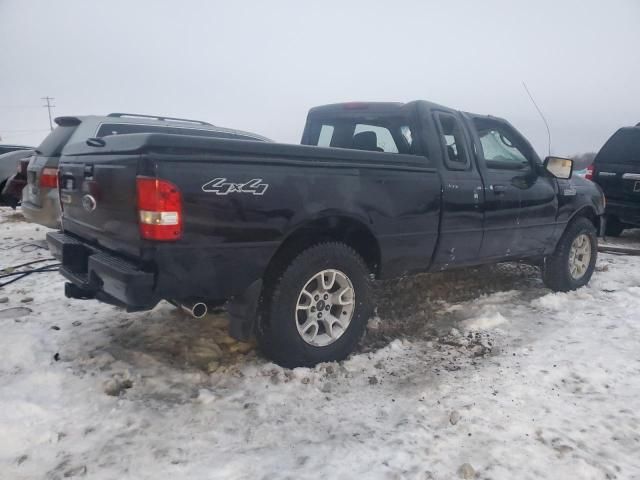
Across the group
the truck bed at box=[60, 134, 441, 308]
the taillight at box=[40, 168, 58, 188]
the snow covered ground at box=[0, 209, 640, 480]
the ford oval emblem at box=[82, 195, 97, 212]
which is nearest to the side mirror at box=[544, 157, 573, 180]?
the snow covered ground at box=[0, 209, 640, 480]

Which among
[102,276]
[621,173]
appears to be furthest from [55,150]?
[621,173]

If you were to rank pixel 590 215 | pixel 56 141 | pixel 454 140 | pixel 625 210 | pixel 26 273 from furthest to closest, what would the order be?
1. pixel 625 210
2. pixel 56 141
3. pixel 590 215
4. pixel 26 273
5. pixel 454 140

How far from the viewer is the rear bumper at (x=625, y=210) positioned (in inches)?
303

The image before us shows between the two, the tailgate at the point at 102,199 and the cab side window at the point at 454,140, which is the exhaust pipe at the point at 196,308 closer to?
the tailgate at the point at 102,199

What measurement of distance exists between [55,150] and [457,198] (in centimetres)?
478

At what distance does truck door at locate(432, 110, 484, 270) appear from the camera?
Answer: 3.90 m

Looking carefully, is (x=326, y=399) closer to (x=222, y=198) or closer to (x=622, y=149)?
(x=222, y=198)

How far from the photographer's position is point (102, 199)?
2914mm

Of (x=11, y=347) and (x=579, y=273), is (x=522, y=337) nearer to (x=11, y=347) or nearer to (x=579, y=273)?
(x=579, y=273)

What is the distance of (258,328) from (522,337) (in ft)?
7.41

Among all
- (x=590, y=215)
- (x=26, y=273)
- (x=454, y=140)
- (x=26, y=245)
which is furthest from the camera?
(x=26, y=245)

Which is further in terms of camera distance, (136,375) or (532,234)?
(532,234)

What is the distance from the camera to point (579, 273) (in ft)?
17.8

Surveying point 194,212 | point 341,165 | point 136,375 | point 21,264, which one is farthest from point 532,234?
point 21,264
